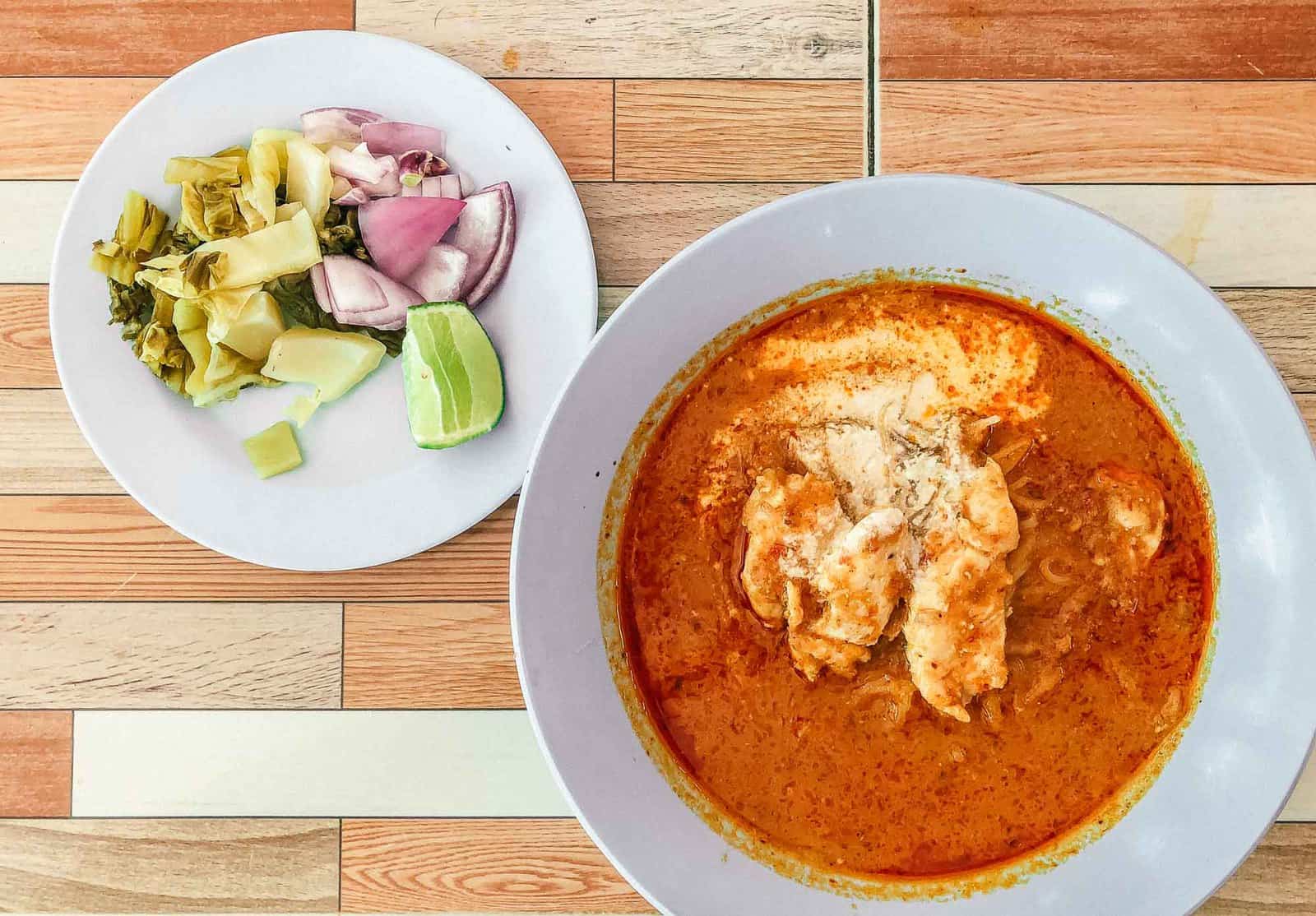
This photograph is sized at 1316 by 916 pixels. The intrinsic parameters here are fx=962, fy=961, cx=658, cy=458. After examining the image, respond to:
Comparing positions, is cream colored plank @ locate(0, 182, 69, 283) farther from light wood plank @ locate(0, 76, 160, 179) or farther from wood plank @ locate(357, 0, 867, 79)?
wood plank @ locate(357, 0, 867, 79)

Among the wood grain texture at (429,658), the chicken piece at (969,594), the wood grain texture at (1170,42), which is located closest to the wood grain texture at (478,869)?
the wood grain texture at (429,658)

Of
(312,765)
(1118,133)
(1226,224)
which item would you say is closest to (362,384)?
(312,765)

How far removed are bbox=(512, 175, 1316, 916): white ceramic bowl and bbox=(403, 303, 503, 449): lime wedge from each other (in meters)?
0.29

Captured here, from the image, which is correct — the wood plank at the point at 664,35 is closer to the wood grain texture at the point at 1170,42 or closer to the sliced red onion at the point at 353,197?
the wood grain texture at the point at 1170,42

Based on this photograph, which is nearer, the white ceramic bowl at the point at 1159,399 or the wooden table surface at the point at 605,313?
the white ceramic bowl at the point at 1159,399

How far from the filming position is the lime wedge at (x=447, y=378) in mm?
1972

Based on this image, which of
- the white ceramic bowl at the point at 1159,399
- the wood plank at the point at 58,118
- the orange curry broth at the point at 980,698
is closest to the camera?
the white ceramic bowl at the point at 1159,399

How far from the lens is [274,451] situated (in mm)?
2090

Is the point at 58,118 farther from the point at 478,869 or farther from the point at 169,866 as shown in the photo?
the point at 478,869

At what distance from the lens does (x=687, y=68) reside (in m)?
2.13

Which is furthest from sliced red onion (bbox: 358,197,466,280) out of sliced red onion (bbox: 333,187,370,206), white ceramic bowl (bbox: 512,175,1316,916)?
white ceramic bowl (bbox: 512,175,1316,916)

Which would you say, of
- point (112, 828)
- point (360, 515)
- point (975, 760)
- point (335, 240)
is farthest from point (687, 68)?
point (112, 828)

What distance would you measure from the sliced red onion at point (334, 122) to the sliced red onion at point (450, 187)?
19 cm

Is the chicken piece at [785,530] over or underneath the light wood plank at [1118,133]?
underneath
